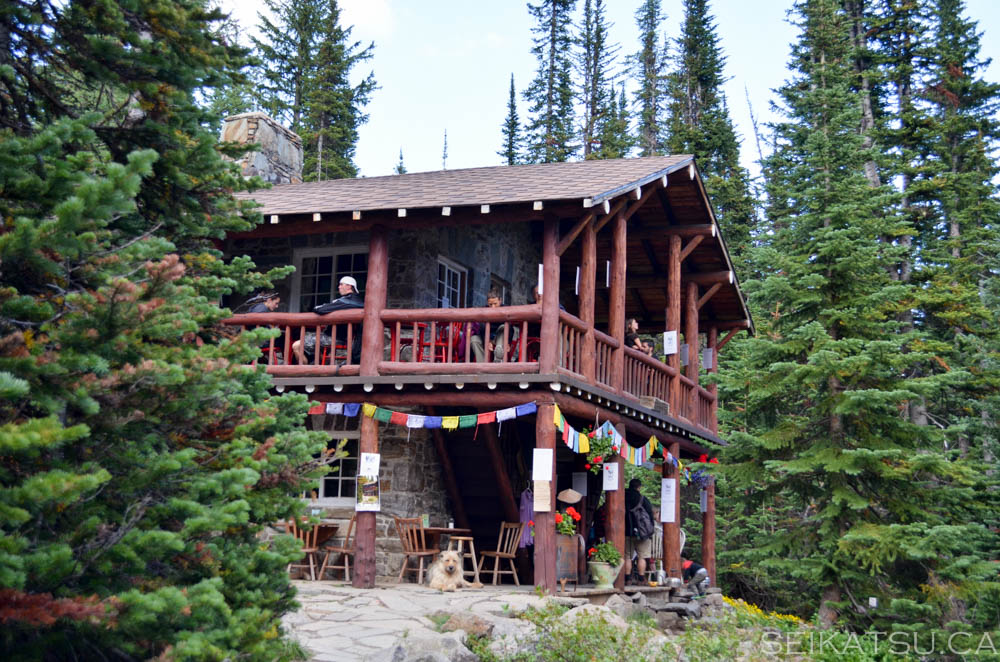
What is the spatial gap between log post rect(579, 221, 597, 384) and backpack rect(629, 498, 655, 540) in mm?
3587

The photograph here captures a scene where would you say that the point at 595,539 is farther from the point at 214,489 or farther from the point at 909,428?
the point at 214,489

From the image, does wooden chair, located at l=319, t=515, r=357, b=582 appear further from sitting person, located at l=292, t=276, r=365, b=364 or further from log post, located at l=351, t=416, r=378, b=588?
sitting person, located at l=292, t=276, r=365, b=364

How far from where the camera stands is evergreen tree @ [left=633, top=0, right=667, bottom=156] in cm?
4000

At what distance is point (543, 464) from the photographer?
444 inches

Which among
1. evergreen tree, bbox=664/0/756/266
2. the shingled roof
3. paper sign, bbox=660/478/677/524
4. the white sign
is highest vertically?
evergreen tree, bbox=664/0/756/266

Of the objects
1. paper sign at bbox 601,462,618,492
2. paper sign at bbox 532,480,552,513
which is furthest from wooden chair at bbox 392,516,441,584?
paper sign at bbox 601,462,618,492

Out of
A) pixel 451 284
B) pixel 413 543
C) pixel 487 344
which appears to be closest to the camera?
pixel 487 344

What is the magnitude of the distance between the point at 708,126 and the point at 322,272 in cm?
2279

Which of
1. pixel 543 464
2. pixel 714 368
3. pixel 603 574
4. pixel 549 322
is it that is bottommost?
pixel 603 574

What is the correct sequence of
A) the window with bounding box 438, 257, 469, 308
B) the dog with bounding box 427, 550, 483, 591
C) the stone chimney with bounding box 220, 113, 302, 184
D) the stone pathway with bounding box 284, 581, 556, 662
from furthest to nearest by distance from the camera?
the stone chimney with bounding box 220, 113, 302, 184, the window with bounding box 438, 257, 469, 308, the dog with bounding box 427, 550, 483, 591, the stone pathway with bounding box 284, 581, 556, 662

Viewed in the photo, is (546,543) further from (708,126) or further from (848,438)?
(708,126)

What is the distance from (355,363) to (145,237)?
310 inches

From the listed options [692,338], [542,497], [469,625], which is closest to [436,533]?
[542,497]

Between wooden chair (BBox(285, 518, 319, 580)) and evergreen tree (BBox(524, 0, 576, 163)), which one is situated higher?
evergreen tree (BBox(524, 0, 576, 163))
